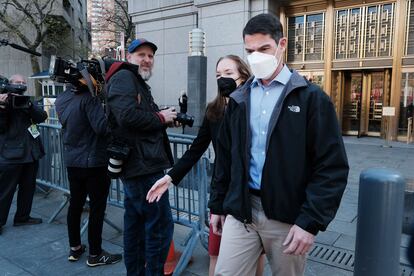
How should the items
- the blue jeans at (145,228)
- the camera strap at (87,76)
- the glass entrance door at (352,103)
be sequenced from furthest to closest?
the glass entrance door at (352,103) < the camera strap at (87,76) < the blue jeans at (145,228)

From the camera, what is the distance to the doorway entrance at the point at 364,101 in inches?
484

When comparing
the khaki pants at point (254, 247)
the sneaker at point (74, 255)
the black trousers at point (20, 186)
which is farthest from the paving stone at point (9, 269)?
the khaki pants at point (254, 247)

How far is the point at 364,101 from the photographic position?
1259cm

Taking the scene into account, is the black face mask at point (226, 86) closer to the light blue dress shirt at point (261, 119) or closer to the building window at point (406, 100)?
the light blue dress shirt at point (261, 119)

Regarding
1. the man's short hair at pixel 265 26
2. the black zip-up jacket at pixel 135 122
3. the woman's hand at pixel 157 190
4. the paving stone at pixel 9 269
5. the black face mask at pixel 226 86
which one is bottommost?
the paving stone at pixel 9 269

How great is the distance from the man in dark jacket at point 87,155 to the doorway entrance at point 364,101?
11.0m

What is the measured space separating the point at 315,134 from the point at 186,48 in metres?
14.1

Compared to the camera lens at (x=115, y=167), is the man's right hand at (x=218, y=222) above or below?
below

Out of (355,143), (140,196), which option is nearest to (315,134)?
(140,196)

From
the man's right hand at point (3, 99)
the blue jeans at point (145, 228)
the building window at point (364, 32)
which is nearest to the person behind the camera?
the blue jeans at point (145, 228)

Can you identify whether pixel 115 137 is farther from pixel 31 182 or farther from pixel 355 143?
pixel 355 143

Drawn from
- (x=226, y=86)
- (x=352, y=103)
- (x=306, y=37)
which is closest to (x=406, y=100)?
(x=352, y=103)

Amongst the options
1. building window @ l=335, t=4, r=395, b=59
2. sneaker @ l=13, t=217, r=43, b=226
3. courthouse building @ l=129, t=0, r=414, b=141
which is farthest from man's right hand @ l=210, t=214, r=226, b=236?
building window @ l=335, t=4, r=395, b=59

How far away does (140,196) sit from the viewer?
279cm
